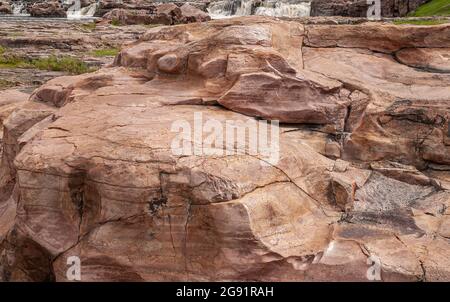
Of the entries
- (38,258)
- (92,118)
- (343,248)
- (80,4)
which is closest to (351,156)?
(343,248)

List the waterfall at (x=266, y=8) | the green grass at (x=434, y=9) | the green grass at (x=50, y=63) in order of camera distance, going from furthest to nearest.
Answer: the waterfall at (x=266, y=8), the green grass at (x=434, y=9), the green grass at (x=50, y=63)

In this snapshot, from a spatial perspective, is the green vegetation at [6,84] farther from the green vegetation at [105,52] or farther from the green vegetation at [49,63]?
the green vegetation at [105,52]

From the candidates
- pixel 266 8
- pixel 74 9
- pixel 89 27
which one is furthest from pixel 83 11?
pixel 266 8

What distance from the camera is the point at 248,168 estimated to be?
7891mm

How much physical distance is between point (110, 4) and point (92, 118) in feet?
187

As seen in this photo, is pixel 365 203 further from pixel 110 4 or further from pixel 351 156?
pixel 110 4

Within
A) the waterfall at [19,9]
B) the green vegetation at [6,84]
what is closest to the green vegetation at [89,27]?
the green vegetation at [6,84]

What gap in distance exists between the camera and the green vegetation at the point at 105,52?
3141cm

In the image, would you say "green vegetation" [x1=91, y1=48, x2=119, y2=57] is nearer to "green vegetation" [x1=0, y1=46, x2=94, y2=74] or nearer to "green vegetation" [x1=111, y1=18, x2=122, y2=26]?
"green vegetation" [x1=0, y1=46, x2=94, y2=74]

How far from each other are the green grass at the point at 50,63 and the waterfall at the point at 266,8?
2656cm

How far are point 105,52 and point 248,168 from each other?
26.5 meters

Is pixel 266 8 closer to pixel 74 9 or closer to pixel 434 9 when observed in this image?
pixel 434 9

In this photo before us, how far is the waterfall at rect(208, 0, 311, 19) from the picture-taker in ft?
172
